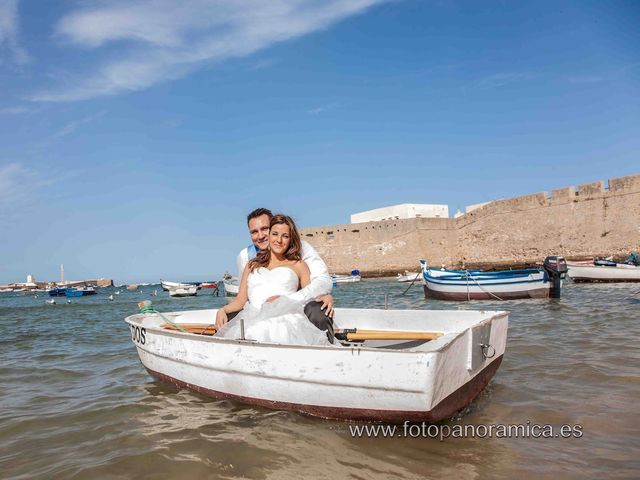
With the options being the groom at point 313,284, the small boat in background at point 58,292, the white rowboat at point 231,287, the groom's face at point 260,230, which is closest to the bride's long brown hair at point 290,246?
the groom at point 313,284

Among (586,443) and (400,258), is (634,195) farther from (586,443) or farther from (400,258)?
(586,443)

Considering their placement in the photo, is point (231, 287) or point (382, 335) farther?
point (231, 287)

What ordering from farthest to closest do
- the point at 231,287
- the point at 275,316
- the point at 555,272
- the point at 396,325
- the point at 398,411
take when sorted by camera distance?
the point at 231,287
the point at 555,272
the point at 396,325
the point at 275,316
the point at 398,411

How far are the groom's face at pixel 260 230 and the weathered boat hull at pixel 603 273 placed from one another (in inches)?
677

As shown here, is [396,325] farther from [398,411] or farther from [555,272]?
[555,272]

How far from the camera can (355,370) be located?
3164mm

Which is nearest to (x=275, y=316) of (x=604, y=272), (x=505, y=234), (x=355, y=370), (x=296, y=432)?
(x=296, y=432)

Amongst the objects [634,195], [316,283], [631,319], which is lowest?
[631,319]

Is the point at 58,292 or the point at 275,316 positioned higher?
the point at 275,316

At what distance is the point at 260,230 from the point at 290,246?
24.7 inches

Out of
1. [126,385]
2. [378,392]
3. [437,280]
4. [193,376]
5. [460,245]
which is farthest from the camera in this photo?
[460,245]

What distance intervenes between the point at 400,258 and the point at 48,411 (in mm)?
34563

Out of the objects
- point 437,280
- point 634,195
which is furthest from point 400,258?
point 437,280

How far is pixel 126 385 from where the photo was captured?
5312 millimetres
